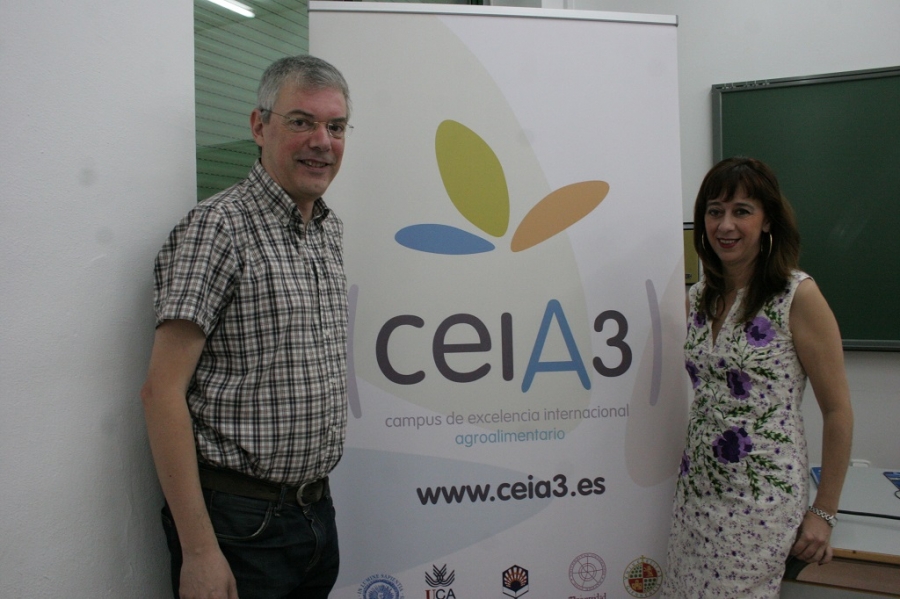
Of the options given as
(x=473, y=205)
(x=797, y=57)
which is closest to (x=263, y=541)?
(x=473, y=205)

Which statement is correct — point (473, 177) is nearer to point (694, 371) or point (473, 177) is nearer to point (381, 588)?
point (694, 371)

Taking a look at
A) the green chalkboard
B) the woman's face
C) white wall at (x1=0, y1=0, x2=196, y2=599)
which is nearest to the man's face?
white wall at (x1=0, y1=0, x2=196, y2=599)

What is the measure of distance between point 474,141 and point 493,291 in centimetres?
43

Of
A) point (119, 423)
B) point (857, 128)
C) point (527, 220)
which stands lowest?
point (119, 423)

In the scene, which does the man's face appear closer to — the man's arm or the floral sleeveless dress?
the man's arm

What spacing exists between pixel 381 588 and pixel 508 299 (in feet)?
2.93

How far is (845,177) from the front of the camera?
2715 millimetres

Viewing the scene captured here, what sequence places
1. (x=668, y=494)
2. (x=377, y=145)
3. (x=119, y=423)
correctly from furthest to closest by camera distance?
(x=668, y=494)
(x=377, y=145)
(x=119, y=423)

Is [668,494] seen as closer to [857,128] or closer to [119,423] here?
[119,423]

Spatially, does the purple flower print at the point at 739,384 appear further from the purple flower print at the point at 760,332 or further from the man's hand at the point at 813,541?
the man's hand at the point at 813,541

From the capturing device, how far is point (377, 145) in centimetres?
170

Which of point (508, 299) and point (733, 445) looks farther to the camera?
→ point (508, 299)

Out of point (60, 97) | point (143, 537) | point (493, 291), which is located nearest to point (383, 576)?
point (143, 537)

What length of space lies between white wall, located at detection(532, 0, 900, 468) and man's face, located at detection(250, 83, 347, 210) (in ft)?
7.14
